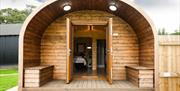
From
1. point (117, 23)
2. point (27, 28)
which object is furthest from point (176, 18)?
point (27, 28)

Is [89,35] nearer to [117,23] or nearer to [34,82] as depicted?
[117,23]

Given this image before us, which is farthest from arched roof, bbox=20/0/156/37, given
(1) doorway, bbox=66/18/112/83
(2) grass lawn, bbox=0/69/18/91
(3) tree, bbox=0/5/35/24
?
(3) tree, bbox=0/5/35/24

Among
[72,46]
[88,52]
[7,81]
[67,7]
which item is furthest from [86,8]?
[88,52]

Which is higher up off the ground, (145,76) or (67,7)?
(67,7)

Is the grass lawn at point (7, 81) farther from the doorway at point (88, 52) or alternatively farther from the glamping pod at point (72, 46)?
the doorway at point (88, 52)

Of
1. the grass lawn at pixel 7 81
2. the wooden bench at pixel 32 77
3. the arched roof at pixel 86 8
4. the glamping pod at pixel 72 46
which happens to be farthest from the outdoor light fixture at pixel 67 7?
the grass lawn at pixel 7 81

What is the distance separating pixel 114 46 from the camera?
28.8 feet

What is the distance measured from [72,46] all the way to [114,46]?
1.51 meters

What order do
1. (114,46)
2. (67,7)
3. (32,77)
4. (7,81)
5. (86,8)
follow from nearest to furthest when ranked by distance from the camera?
(32,77), (67,7), (86,8), (114,46), (7,81)

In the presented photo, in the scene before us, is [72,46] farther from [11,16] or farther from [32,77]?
[11,16]

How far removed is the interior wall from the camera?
28.5ft

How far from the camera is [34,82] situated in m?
6.81

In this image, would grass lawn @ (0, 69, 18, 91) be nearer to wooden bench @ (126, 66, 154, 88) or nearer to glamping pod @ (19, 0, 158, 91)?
glamping pod @ (19, 0, 158, 91)

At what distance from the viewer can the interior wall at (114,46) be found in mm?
8688
